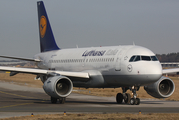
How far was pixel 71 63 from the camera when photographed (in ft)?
102

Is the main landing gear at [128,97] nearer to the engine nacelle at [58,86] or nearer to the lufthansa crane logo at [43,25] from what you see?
the engine nacelle at [58,86]

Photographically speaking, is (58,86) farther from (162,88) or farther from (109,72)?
(162,88)

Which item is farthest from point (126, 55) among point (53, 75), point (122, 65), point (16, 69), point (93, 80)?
point (16, 69)

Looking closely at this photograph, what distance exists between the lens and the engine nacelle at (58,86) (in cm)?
2491

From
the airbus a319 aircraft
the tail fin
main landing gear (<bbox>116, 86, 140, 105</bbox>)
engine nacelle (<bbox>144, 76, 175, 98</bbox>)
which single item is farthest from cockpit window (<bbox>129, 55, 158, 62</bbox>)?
the tail fin

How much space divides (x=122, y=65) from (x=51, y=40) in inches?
528

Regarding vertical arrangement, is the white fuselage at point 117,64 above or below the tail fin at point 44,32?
below

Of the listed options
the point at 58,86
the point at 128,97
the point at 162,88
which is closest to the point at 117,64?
the point at 128,97

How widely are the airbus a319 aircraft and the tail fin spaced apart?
3736 millimetres

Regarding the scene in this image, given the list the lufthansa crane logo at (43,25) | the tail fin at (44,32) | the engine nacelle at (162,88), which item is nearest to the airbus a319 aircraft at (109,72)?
the engine nacelle at (162,88)

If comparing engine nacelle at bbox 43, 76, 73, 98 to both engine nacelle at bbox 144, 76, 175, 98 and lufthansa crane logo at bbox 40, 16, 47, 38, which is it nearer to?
engine nacelle at bbox 144, 76, 175, 98

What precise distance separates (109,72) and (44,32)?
44.1 feet

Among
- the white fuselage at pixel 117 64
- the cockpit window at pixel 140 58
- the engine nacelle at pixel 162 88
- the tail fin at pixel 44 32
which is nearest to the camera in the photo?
the white fuselage at pixel 117 64

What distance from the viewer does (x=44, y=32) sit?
3728 centimetres
